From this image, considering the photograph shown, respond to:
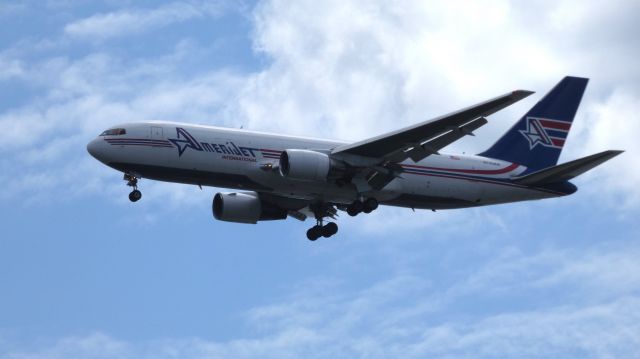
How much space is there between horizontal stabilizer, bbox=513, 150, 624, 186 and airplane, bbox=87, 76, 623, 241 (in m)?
0.05

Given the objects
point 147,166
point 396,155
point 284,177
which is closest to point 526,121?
point 396,155

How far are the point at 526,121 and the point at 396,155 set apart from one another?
9.91 m

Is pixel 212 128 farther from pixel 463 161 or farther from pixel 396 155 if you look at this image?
pixel 463 161

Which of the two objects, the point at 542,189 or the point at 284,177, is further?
the point at 542,189

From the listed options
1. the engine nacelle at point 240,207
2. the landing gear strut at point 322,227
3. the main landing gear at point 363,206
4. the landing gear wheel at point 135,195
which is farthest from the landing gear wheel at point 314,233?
the landing gear wheel at point 135,195

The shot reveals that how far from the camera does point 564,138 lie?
60.4 metres

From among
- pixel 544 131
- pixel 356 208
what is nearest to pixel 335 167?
pixel 356 208

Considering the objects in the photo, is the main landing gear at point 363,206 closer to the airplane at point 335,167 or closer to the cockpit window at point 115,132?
the airplane at point 335,167

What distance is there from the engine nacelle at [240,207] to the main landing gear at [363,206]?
225 inches

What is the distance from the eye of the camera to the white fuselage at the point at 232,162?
172ft

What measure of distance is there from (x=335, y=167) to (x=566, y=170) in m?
10.5

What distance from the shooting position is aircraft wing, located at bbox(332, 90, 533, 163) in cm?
4825

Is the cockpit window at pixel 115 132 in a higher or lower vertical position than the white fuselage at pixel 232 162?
higher

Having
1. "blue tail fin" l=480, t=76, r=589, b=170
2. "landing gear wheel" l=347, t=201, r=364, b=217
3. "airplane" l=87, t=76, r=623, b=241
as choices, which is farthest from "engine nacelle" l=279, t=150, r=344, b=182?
"blue tail fin" l=480, t=76, r=589, b=170
